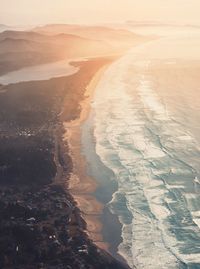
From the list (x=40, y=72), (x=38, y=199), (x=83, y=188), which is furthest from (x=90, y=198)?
(x=40, y=72)

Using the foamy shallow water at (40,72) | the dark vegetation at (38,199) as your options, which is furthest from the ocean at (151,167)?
the foamy shallow water at (40,72)

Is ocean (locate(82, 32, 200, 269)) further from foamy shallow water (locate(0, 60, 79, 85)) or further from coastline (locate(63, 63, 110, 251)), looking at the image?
foamy shallow water (locate(0, 60, 79, 85))

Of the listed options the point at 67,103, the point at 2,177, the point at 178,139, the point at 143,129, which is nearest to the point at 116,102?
the point at 67,103

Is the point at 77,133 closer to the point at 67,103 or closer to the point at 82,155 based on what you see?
the point at 82,155

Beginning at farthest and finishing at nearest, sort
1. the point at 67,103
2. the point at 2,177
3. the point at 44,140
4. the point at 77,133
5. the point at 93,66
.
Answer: the point at 93,66 → the point at 67,103 → the point at 77,133 → the point at 44,140 → the point at 2,177

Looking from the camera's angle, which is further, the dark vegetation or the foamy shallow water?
the foamy shallow water

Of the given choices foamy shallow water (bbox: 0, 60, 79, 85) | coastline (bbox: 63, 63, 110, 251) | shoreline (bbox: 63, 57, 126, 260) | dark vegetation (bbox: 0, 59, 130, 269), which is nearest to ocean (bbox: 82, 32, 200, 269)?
shoreline (bbox: 63, 57, 126, 260)
